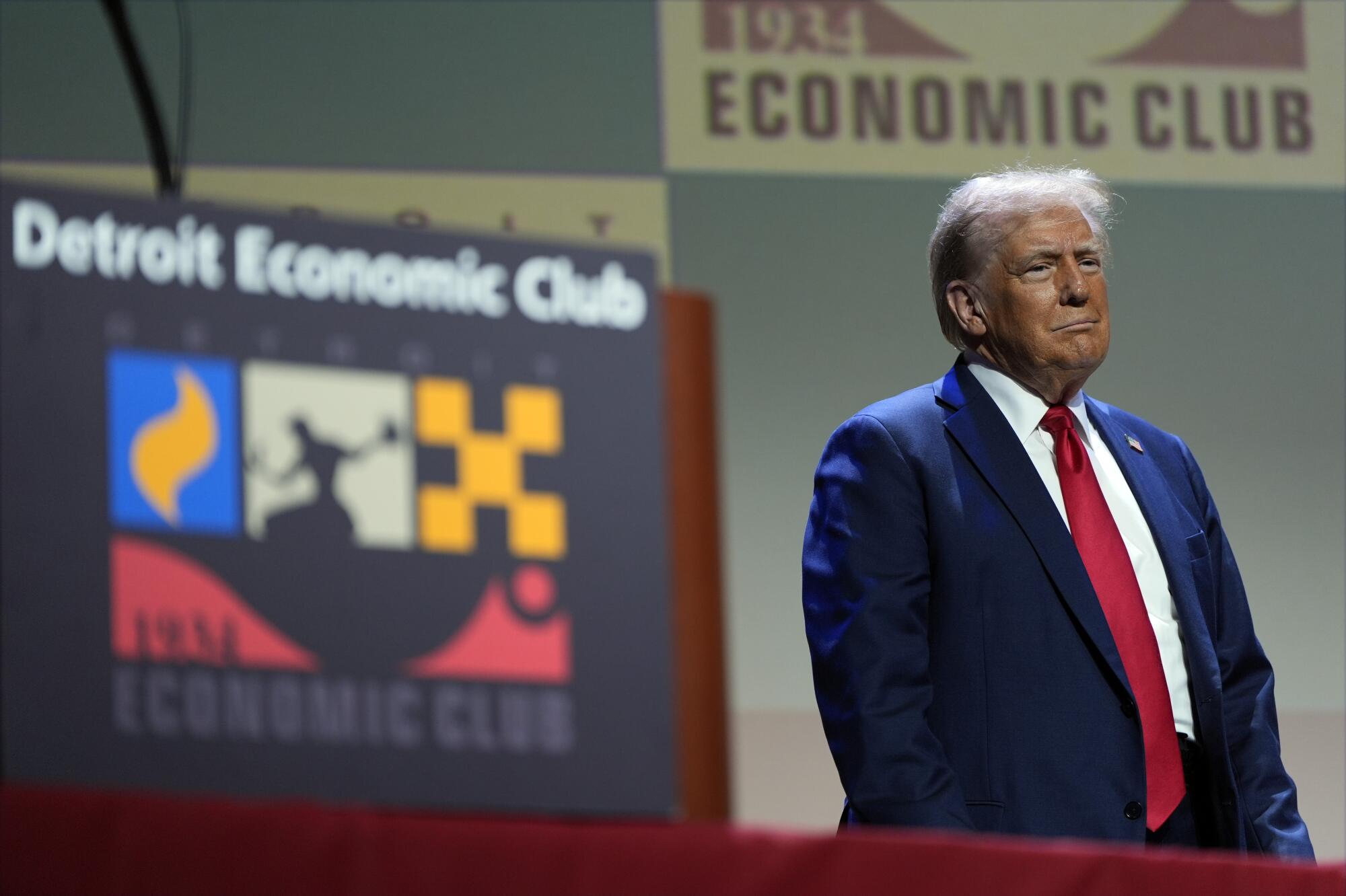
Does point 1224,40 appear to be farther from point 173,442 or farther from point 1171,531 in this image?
point 173,442

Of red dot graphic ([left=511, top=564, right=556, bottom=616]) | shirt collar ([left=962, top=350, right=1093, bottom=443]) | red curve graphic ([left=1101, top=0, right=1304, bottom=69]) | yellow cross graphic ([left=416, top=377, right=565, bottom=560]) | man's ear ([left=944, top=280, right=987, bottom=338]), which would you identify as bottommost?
red dot graphic ([left=511, top=564, right=556, bottom=616])

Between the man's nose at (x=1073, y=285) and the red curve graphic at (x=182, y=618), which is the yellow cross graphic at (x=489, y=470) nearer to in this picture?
the red curve graphic at (x=182, y=618)

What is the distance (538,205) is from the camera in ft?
11.2

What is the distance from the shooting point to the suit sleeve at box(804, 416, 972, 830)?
5.84ft

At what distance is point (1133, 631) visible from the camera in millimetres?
1911

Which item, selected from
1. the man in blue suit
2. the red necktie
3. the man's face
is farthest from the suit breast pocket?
the man's face

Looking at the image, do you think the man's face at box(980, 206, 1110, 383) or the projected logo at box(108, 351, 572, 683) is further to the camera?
the man's face at box(980, 206, 1110, 383)

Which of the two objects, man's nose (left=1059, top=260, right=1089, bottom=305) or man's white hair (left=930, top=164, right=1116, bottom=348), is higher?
man's white hair (left=930, top=164, right=1116, bottom=348)

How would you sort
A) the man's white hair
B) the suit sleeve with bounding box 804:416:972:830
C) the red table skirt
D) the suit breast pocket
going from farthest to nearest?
the man's white hair < the suit breast pocket < the suit sleeve with bounding box 804:416:972:830 < the red table skirt

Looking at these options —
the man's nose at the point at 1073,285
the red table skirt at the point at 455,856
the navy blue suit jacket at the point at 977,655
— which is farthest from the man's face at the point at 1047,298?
the red table skirt at the point at 455,856

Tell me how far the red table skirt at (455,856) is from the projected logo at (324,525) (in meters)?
0.07

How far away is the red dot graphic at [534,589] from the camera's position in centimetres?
87

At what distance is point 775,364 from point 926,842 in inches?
106

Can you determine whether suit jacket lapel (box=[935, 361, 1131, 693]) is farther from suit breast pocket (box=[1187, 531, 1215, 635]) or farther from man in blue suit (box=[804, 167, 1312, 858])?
suit breast pocket (box=[1187, 531, 1215, 635])
